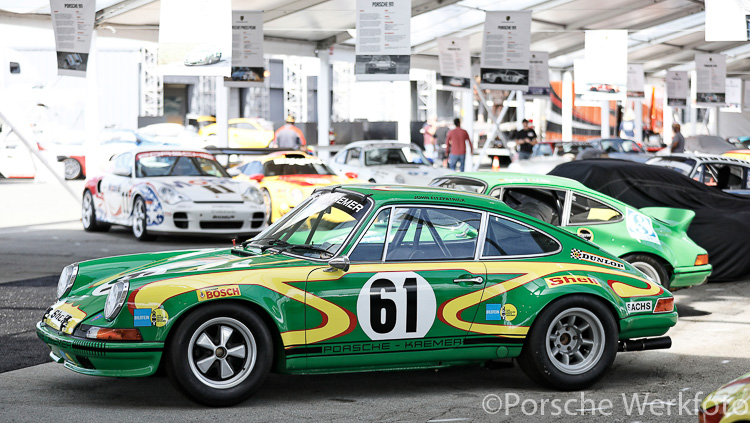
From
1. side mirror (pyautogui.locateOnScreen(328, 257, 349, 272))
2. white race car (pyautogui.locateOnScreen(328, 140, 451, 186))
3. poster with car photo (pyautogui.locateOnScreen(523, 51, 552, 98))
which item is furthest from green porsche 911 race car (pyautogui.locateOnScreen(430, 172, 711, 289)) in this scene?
poster with car photo (pyautogui.locateOnScreen(523, 51, 552, 98))

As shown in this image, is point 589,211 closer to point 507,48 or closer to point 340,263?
point 340,263

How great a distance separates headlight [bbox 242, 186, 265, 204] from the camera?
13.5 m

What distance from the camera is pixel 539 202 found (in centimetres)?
870

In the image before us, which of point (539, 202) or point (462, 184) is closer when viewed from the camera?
point (539, 202)

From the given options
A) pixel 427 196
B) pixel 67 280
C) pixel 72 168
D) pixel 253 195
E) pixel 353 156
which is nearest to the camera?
pixel 427 196

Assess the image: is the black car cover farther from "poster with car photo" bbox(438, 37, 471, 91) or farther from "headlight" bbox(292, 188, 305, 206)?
"poster with car photo" bbox(438, 37, 471, 91)

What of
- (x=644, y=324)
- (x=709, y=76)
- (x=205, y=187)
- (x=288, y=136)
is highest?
(x=709, y=76)

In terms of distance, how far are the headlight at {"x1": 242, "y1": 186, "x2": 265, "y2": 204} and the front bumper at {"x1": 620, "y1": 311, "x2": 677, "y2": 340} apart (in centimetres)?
835

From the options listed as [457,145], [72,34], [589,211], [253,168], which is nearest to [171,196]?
[253,168]

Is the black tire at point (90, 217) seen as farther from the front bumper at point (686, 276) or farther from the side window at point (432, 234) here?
the side window at point (432, 234)

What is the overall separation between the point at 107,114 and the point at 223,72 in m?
30.9

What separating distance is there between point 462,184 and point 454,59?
41.6ft

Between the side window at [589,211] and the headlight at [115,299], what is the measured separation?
4657 millimetres

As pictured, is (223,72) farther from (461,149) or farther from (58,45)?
(461,149)
